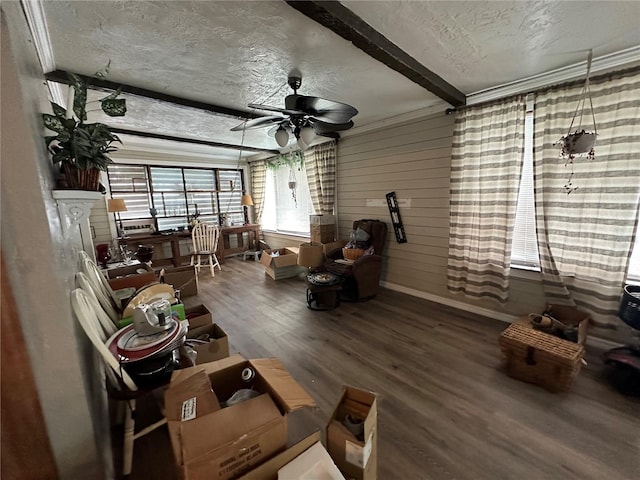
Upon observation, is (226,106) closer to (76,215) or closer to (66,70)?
(66,70)

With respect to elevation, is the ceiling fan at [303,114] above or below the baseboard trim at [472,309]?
above

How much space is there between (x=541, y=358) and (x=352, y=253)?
7.32 ft

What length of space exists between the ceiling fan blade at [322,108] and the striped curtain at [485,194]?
1490 millimetres

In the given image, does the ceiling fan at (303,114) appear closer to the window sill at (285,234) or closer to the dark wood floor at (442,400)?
the dark wood floor at (442,400)

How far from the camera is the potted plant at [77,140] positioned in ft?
3.95

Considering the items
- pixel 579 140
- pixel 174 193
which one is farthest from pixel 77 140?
pixel 174 193

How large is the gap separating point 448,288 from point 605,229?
1469 mm

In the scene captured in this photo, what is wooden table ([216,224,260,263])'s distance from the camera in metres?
5.88

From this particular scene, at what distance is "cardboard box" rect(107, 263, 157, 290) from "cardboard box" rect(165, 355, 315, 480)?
2.06 m

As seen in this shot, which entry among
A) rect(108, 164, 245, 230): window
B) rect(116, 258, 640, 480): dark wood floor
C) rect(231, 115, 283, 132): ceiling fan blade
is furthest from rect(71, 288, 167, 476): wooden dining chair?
rect(108, 164, 245, 230): window

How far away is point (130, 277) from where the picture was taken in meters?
2.81

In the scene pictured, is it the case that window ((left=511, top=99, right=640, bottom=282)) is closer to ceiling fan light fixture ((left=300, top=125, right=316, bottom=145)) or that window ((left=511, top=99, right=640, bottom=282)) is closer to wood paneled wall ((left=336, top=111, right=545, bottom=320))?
wood paneled wall ((left=336, top=111, right=545, bottom=320))

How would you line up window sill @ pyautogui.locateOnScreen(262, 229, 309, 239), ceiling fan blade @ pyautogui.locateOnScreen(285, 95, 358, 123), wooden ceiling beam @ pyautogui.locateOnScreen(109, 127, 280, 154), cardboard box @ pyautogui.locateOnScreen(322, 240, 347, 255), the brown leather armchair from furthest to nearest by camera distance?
window sill @ pyautogui.locateOnScreen(262, 229, 309, 239), cardboard box @ pyautogui.locateOnScreen(322, 240, 347, 255), wooden ceiling beam @ pyautogui.locateOnScreen(109, 127, 280, 154), the brown leather armchair, ceiling fan blade @ pyautogui.locateOnScreen(285, 95, 358, 123)

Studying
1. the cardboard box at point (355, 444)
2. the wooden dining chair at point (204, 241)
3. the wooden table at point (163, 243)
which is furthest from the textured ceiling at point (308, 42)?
the wooden table at point (163, 243)
